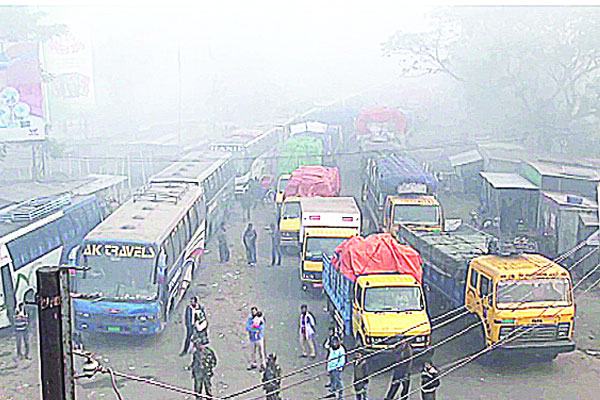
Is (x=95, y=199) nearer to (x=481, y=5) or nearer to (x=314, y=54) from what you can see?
(x=481, y=5)

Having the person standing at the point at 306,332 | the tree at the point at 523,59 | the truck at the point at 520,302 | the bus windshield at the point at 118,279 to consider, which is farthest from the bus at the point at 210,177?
the tree at the point at 523,59

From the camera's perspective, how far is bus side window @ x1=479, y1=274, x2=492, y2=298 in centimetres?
1400

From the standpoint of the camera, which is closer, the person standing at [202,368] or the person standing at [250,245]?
the person standing at [202,368]

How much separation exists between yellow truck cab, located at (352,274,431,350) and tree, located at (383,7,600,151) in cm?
2891

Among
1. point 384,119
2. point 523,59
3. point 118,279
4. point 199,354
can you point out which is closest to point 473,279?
point 199,354

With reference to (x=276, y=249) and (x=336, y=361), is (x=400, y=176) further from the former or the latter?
(x=336, y=361)

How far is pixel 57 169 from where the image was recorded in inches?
1588

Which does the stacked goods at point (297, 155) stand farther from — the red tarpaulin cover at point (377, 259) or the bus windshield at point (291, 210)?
Result: the red tarpaulin cover at point (377, 259)

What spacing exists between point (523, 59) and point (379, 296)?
3109 centimetres

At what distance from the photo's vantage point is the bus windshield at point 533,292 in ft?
45.0

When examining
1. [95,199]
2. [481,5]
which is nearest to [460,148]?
[481,5]

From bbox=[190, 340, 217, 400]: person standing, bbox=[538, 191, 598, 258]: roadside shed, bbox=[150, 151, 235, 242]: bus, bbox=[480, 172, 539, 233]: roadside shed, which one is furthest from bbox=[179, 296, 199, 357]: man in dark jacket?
bbox=[480, 172, 539, 233]: roadside shed

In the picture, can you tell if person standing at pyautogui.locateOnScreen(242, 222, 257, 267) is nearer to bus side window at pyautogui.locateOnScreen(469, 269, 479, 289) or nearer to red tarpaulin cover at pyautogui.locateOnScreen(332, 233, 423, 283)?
red tarpaulin cover at pyautogui.locateOnScreen(332, 233, 423, 283)

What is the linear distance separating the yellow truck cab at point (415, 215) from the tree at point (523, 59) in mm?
21461
